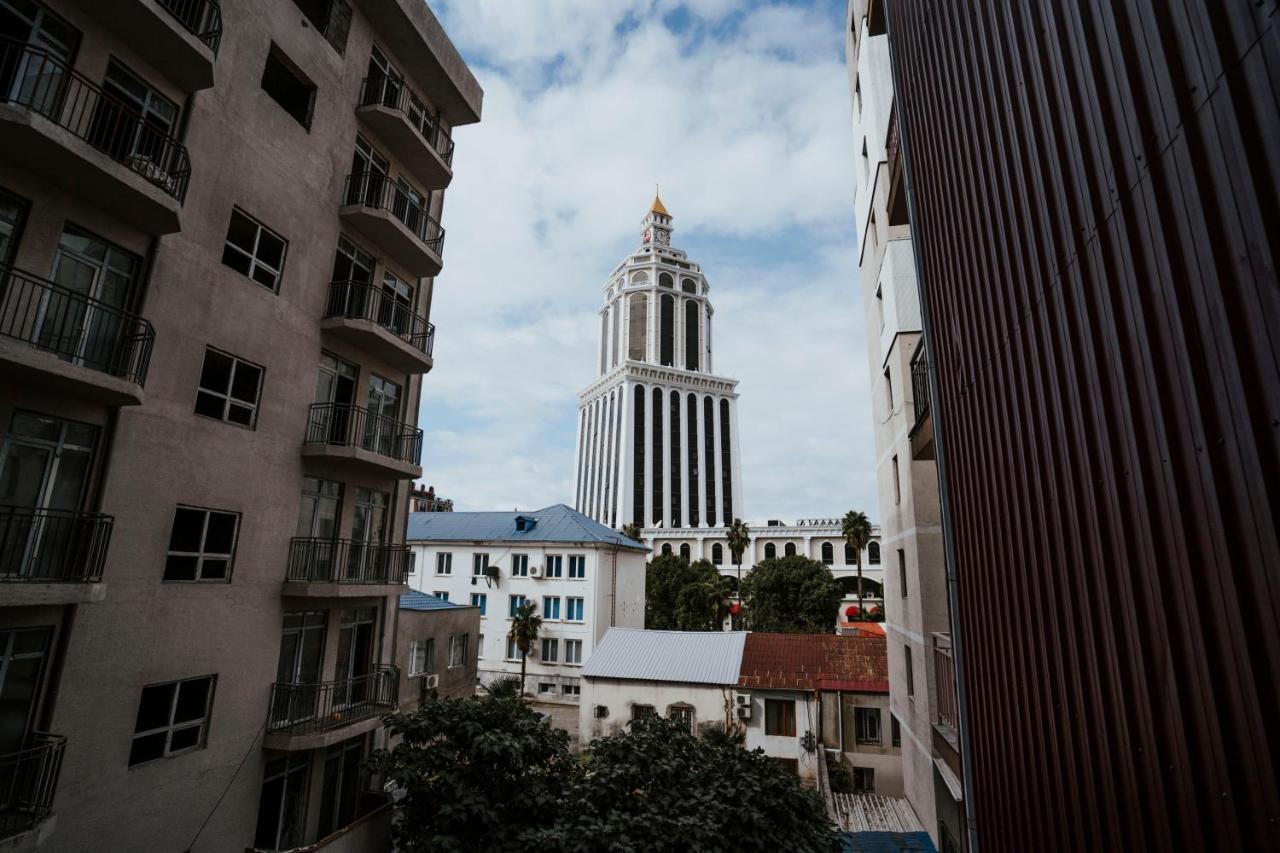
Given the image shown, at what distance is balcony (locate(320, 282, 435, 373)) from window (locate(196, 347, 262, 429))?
2.08 m

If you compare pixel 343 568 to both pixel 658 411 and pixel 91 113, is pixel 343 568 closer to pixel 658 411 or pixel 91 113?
pixel 91 113

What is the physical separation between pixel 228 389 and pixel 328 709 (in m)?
6.69

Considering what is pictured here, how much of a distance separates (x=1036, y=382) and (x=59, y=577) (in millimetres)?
12006

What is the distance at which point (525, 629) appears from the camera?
127 feet

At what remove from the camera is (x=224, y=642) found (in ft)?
34.3

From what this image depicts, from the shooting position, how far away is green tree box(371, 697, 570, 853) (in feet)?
34.7

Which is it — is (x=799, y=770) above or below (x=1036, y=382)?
below

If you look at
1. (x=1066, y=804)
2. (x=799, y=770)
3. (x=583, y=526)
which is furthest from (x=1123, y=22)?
(x=583, y=526)

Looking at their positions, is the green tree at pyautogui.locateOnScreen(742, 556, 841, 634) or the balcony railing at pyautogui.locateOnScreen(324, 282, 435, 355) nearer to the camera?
the balcony railing at pyautogui.locateOnScreen(324, 282, 435, 355)

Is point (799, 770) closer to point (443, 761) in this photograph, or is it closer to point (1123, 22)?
point (443, 761)

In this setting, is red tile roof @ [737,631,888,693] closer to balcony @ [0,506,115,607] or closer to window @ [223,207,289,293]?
window @ [223,207,289,293]

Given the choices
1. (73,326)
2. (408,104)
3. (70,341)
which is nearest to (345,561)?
(70,341)

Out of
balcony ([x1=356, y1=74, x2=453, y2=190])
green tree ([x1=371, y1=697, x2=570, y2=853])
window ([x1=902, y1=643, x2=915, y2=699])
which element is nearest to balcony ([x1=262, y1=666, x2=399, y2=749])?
green tree ([x1=371, y1=697, x2=570, y2=853])

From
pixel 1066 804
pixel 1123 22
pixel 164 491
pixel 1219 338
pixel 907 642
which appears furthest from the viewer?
pixel 907 642
